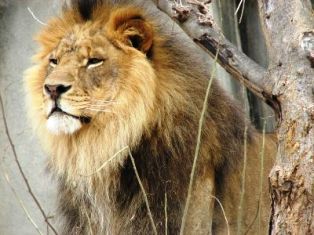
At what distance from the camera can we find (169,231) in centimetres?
386

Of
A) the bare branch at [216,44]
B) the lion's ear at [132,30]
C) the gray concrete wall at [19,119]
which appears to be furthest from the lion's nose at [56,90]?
the gray concrete wall at [19,119]

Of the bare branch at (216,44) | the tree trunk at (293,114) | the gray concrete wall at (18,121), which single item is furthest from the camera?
the gray concrete wall at (18,121)

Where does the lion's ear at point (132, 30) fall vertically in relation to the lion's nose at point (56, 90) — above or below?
above

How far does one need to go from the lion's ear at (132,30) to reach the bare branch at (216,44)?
430 millimetres

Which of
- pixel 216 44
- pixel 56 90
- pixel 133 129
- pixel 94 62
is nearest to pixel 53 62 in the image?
pixel 94 62

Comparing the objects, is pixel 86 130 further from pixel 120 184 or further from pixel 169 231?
pixel 169 231

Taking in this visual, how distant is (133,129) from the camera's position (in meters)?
3.88

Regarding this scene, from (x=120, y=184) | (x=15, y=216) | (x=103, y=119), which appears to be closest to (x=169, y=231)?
(x=120, y=184)

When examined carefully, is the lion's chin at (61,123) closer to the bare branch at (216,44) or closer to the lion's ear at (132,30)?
the lion's ear at (132,30)

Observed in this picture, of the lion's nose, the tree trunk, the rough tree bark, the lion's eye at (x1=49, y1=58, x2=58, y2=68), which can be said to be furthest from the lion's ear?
the tree trunk

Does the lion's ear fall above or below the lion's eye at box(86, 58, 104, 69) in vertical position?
above

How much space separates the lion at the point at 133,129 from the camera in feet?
12.7

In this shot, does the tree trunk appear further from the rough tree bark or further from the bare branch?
the bare branch

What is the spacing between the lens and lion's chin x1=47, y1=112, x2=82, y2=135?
3775mm
